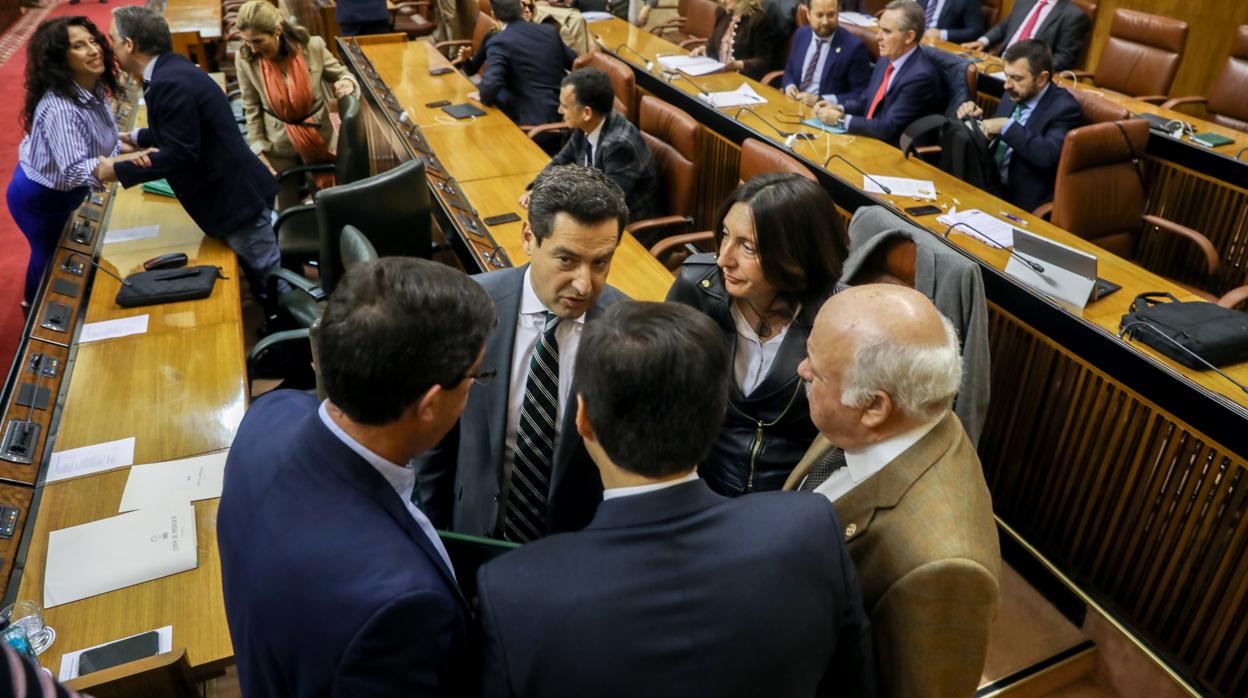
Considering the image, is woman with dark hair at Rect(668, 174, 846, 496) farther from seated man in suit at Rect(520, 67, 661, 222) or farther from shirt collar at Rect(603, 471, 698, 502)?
seated man in suit at Rect(520, 67, 661, 222)

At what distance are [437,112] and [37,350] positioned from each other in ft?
8.98

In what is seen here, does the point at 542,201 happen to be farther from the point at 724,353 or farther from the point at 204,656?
the point at 204,656

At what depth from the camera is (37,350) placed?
2471 mm

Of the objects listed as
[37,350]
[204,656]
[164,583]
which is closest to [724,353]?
[204,656]

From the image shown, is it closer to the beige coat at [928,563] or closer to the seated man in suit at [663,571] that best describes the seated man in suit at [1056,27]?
the beige coat at [928,563]

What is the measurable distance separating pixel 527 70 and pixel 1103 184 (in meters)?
3.20

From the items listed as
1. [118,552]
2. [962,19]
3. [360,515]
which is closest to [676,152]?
[118,552]

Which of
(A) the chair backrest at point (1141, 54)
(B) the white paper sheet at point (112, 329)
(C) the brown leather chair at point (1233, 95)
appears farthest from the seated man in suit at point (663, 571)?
(A) the chair backrest at point (1141, 54)

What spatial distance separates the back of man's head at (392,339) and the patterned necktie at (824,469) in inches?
28.4

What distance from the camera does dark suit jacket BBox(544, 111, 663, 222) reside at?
352 cm

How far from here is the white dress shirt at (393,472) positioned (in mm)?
1105

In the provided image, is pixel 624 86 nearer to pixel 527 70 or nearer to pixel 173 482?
pixel 527 70

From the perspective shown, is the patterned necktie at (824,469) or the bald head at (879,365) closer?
the bald head at (879,365)

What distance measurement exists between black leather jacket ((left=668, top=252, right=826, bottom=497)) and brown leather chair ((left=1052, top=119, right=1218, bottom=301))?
2.18 m
